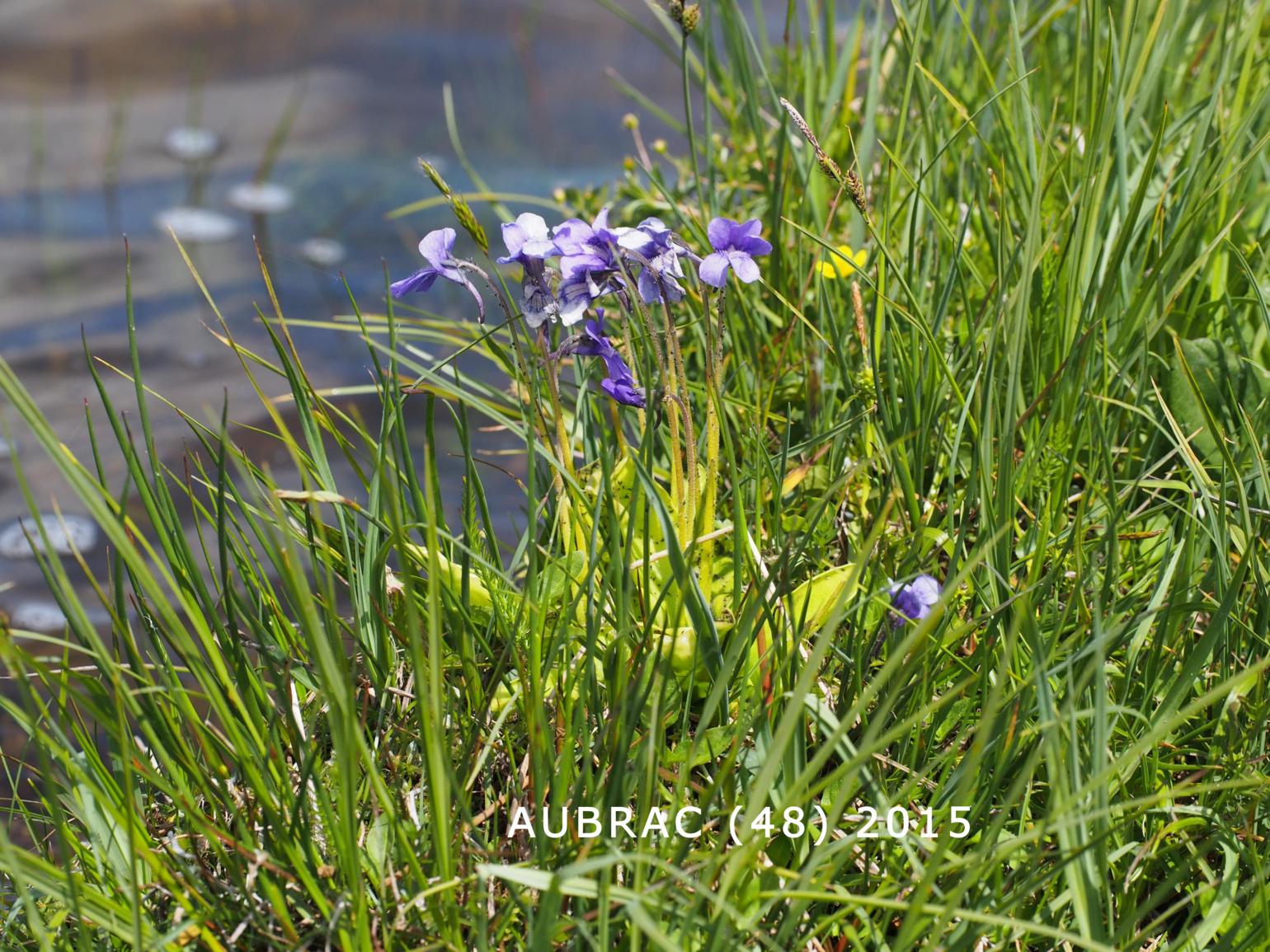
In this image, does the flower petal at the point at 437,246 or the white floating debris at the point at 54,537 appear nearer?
the flower petal at the point at 437,246

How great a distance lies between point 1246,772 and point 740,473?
28.9 inches

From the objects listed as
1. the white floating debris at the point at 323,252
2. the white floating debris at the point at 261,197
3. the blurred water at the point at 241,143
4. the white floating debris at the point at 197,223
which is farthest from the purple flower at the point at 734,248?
the white floating debris at the point at 261,197

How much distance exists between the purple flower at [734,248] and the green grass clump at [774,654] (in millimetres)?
87

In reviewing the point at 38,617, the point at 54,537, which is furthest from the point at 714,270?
the point at 54,537

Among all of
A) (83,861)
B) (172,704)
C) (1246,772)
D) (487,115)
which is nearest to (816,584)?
(1246,772)

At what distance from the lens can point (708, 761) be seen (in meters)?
1.29

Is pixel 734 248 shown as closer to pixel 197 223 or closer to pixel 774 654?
pixel 774 654

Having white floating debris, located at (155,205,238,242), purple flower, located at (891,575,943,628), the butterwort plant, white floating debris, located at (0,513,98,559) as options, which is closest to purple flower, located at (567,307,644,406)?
the butterwort plant

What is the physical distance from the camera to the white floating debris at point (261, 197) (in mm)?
4207

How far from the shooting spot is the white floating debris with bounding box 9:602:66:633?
8.50 feet

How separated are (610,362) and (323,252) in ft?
9.42

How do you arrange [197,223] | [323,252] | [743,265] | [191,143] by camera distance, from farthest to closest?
[191,143] < [197,223] < [323,252] < [743,265]

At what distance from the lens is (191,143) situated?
→ 4508 millimetres

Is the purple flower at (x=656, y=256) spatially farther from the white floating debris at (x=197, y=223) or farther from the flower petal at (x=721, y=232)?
the white floating debris at (x=197, y=223)
